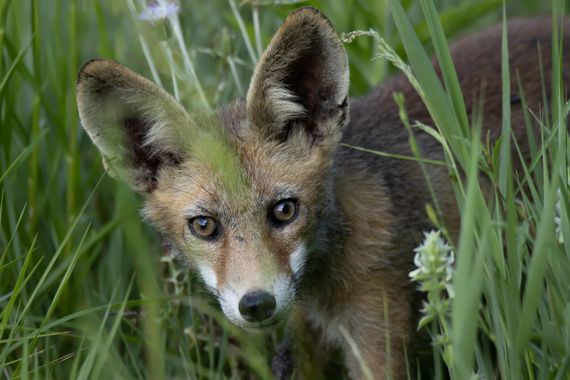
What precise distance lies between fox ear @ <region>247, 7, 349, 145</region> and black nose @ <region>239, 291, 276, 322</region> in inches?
31.2

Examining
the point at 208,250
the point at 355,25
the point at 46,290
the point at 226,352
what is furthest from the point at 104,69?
the point at 355,25

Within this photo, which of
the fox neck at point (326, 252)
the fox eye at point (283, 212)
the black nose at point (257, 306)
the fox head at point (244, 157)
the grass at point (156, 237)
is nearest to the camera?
the grass at point (156, 237)

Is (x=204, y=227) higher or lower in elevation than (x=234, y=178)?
lower

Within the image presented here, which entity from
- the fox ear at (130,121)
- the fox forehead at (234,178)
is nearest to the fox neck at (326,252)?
the fox forehead at (234,178)

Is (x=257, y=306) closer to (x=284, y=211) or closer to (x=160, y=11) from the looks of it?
(x=284, y=211)

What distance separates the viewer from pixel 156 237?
15.4 ft

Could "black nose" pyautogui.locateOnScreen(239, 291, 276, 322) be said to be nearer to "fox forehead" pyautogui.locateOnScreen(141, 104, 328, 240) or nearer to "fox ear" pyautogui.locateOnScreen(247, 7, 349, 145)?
"fox forehead" pyautogui.locateOnScreen(141, 104, 328, 240)

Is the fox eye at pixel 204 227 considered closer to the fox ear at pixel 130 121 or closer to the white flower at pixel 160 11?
the fox ear at pixel 130 121

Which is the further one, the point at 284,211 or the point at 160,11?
the point at 160,11

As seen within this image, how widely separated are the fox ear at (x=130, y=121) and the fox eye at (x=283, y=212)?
482mm

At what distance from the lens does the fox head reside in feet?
10.8

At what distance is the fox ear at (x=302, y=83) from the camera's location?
11.0 feet

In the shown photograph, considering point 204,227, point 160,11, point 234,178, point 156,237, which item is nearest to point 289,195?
point 234,178

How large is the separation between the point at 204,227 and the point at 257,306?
504mm
